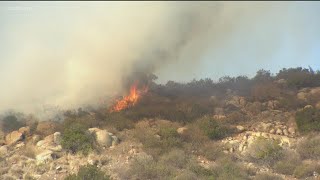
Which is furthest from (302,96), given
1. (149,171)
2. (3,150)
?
(3,150)

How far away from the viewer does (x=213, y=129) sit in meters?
19.6

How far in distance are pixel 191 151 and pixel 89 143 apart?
169 inches

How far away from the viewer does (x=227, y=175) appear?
15.6 m

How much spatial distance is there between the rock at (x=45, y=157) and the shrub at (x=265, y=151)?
26.3ft

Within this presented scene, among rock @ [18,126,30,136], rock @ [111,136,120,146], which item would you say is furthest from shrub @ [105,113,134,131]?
rock @ [18,126,30,136]

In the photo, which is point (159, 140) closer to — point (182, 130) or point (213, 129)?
point (182, 130)

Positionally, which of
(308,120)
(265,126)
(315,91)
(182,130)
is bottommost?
(182,130)

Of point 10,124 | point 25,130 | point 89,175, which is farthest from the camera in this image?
point 10,124

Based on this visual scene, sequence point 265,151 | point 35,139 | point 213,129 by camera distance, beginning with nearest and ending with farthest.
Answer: point 265,151
point 35,139
point 213,129

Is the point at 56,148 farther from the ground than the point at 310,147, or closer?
closer

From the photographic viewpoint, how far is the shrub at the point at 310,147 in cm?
1716

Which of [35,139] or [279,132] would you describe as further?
[279,132]

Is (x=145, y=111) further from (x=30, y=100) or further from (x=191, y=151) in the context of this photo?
(x=30, y=100)

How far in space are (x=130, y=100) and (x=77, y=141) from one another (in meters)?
5.78
